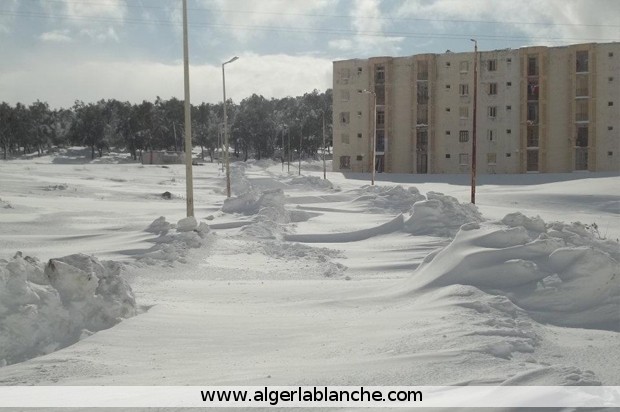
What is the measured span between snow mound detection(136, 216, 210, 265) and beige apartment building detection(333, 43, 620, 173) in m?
52.3

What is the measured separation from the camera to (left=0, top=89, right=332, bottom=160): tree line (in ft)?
331

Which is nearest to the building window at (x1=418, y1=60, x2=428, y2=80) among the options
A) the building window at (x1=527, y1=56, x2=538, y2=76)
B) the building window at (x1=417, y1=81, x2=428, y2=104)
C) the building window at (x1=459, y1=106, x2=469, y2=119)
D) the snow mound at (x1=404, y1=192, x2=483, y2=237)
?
the building window at (x1=417, y1=81, x2=428, y2=104)

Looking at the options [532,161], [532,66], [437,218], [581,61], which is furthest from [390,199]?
[581,61]

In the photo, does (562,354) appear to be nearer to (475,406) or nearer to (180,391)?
(475,406)

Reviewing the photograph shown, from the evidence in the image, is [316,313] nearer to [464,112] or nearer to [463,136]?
[463,136]

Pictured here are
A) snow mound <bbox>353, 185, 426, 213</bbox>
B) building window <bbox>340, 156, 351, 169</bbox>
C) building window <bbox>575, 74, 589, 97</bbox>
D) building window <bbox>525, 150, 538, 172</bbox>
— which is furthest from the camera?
building window <bbox>340, 156, 351, 169</bbox>

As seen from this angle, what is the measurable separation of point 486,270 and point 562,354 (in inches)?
110

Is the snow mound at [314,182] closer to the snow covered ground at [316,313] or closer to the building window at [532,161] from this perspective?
the snow covered ground at [316,313]

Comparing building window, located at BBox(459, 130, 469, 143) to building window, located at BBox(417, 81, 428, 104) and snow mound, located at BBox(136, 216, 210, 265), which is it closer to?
building window, located at BBox(417, 81, 428, 104)

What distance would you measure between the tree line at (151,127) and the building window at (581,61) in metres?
37.5

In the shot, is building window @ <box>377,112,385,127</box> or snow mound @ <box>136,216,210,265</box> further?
building window @ <box>377,112,385,127</box>

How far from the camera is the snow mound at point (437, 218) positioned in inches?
755

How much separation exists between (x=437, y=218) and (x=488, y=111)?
184ft

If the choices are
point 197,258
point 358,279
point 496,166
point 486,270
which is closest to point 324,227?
point 197,258
